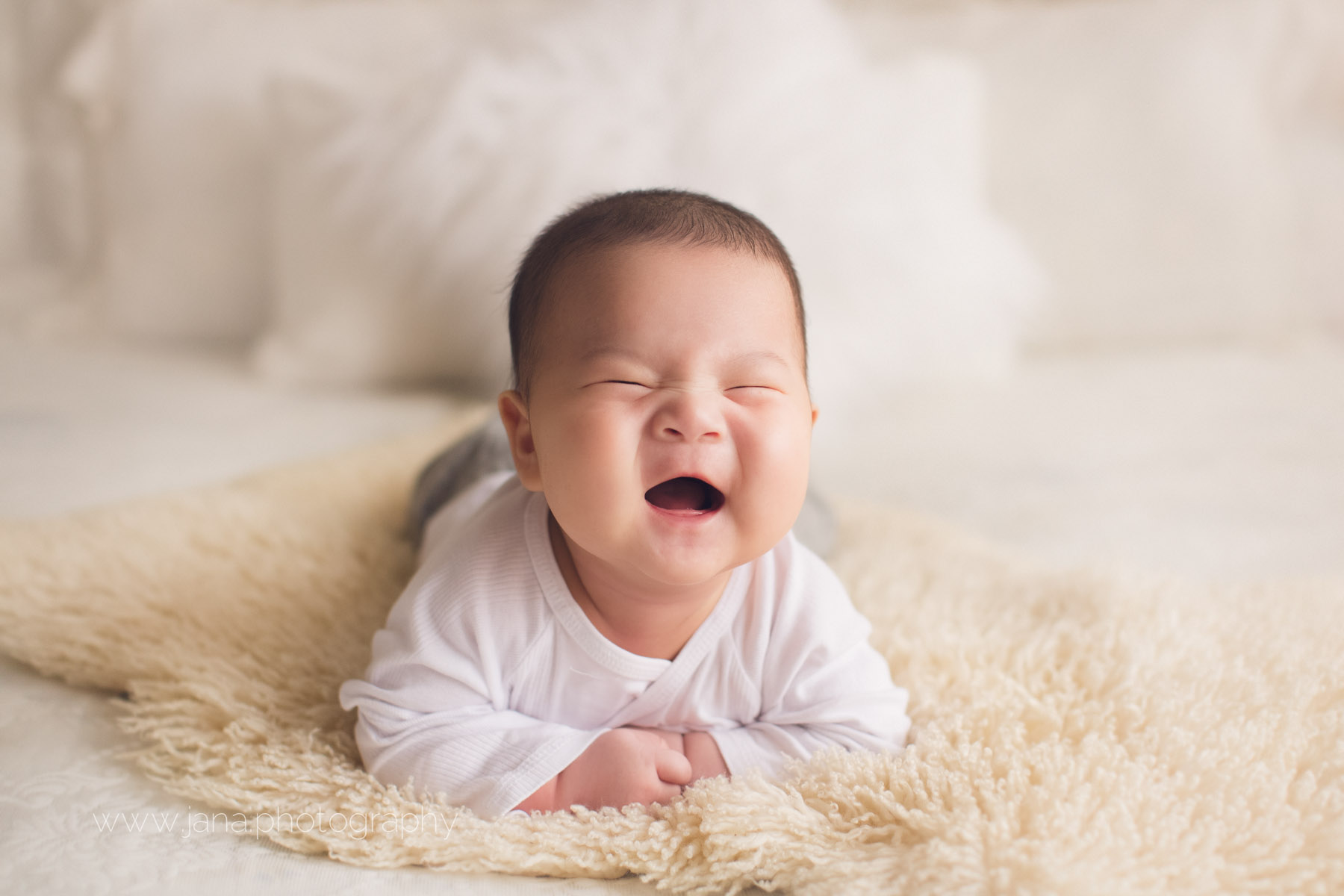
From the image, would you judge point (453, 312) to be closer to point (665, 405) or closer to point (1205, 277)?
point (665, 405)

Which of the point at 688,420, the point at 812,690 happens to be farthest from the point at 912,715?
the point at 688,420

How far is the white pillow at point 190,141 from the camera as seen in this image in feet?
6.01

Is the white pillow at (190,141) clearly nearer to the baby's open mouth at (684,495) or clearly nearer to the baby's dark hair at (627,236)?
the baby's dark hair at (627,236)

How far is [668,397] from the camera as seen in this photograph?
678 mm

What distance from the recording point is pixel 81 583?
96 cm

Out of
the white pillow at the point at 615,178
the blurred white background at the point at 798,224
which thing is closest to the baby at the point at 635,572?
the blurred white background at the point at 798,224

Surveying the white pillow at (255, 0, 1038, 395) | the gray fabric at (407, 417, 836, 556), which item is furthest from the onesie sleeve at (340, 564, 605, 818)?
the white pillow at (255, 0, 1038, 395)

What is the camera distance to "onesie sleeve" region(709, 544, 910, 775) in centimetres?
76

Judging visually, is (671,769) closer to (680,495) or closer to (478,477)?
(680,495)

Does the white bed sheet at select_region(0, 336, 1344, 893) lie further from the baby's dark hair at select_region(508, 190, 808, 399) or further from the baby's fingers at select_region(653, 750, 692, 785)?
the baby's dark hair at select_region(508, 190, 808, 399)

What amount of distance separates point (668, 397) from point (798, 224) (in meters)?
0.91

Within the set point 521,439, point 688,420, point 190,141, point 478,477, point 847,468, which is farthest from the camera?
point 190,141

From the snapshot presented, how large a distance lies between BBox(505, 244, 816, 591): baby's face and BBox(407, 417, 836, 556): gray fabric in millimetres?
355

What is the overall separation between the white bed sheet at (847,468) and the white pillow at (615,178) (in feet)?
0.38
